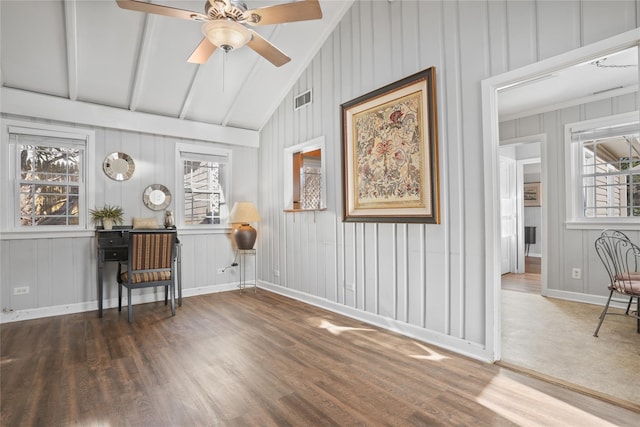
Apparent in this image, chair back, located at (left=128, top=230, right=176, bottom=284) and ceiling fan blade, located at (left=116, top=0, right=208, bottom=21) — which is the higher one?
ceiling fan blade, located at (left=116, top=0, right=208, bottom=21)

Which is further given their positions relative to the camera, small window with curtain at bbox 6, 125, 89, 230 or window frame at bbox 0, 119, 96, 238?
small window with curtain at bbox 6, 125, 89, 230

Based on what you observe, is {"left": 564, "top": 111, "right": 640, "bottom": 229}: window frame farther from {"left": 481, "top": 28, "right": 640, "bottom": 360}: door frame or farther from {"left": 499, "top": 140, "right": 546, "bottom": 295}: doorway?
{"left": 481, "top": 28, "right": 640, "bottom": 360}: door frame

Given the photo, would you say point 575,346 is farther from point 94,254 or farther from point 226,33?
point 94,254

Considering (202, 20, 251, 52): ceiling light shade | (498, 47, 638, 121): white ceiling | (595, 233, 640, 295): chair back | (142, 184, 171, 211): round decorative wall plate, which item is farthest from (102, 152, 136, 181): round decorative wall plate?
(595, 233, 640, 295): chair back

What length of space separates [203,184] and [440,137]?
384 centimetres

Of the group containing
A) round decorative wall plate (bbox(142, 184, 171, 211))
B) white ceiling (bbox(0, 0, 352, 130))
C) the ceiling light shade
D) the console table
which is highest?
white ceiling (bbox(0, 0, 352, 130))

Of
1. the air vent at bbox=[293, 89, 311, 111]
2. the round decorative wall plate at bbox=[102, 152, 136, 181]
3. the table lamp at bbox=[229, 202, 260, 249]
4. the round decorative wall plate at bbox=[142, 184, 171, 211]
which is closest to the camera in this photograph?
the round decorative wall plate at bbox=[102, 152, 136, 181]

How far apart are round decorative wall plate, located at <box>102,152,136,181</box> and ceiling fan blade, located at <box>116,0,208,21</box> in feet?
8.41

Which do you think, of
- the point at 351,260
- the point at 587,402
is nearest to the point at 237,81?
the point at 351,260

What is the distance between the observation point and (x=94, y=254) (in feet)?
14.4

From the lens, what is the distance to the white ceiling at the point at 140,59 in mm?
3412

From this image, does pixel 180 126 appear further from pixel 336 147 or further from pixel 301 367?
pixel 301 367

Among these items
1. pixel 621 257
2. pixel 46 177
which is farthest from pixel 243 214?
pixel 621 257

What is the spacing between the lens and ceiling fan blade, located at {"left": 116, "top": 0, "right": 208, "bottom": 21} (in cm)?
245
